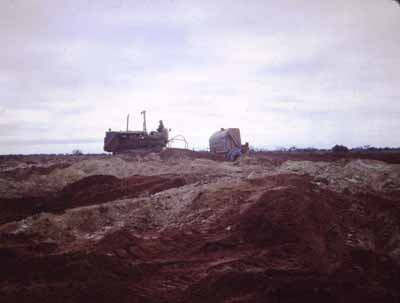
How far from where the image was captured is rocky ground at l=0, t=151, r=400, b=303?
5020 millimetres

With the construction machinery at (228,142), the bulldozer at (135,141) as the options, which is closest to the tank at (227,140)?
the construction machinery at (228,142)

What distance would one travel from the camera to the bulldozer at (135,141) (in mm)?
26172

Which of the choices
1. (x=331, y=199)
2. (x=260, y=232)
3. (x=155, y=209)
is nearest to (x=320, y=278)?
(x=260, y=232)

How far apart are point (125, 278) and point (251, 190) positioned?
190 inches

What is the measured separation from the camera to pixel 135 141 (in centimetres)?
2669

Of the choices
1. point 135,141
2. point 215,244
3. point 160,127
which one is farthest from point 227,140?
point 215,244

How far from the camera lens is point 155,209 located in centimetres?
888

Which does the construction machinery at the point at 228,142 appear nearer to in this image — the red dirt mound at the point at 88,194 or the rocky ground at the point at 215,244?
the red dirt mound at the point at 88,194

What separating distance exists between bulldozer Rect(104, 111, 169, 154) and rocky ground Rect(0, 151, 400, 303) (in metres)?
15.0

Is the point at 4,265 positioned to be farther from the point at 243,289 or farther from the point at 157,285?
the point at 243,289

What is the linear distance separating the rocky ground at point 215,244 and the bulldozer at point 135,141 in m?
15.0

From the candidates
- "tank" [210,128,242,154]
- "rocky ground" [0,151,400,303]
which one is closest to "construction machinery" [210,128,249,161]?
"tank" [210,128,242,154]

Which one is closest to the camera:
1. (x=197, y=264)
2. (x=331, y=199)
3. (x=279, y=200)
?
(x=197, y=264)

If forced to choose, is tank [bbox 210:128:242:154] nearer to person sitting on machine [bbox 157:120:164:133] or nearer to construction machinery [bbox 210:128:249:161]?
construction machinery [bbox 210:128:249:161]
